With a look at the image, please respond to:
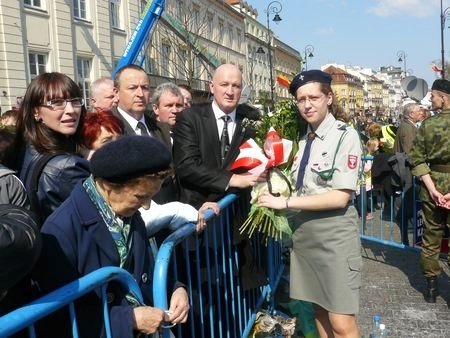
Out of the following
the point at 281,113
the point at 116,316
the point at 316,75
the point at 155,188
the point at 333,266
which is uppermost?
the point at 316,75

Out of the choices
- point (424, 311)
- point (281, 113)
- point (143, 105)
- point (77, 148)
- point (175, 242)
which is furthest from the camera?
point (424, 311)

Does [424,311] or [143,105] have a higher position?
[143,105]

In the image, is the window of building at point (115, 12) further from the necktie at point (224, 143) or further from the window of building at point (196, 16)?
the necktie at point (224, 143)

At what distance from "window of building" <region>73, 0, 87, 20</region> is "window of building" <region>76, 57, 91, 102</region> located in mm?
1881

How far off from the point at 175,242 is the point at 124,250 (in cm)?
38

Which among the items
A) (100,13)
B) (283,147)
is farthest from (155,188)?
(100,13)

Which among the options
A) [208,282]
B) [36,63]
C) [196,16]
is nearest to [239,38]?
[196,16]

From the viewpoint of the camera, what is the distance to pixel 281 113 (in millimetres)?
3240

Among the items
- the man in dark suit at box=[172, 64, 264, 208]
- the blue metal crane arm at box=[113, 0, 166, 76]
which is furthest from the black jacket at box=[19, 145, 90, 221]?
the blue metal crane arm at box=[113, 0, 166, 76]

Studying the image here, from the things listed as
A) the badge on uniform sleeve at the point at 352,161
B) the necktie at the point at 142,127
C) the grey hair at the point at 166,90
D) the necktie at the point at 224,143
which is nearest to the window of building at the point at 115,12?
the grey hair at the point at 166,90

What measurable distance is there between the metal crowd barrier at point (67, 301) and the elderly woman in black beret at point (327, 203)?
54.7 inches

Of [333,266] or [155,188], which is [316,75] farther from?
[155,188]

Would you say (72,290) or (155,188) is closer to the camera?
(72,290)

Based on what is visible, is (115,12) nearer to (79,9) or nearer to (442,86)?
(79,9)
